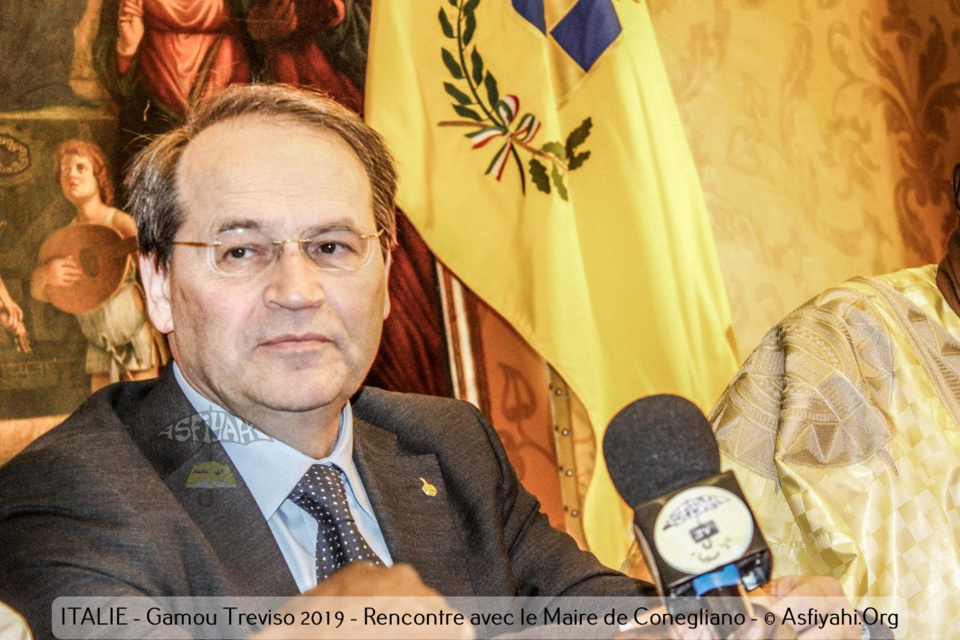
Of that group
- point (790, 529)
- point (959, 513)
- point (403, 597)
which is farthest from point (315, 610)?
point (959, 513)

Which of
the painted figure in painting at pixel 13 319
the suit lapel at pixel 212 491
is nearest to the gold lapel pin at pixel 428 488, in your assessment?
the suit lapel at pixel 212 491

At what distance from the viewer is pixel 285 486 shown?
1.55 metres

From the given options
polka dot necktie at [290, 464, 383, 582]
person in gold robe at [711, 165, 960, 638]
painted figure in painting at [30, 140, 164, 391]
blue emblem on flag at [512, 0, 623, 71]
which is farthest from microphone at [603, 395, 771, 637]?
blue emblem on flag at [512, 0, 623, 71]

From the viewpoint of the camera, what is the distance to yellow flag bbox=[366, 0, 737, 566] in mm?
2752

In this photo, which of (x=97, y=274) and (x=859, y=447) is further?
(x=97, y=274)

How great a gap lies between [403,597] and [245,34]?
1786 mm

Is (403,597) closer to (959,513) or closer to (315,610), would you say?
(315,610)

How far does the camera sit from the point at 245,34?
2.45m

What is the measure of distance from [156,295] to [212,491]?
39cm

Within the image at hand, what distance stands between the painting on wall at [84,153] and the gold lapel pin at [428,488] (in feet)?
2.75

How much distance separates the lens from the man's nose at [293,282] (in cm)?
154

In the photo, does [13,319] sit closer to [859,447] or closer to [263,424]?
[263,424]

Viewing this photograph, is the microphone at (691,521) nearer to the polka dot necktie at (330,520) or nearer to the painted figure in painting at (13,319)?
the polka dot necktie at (330,520)

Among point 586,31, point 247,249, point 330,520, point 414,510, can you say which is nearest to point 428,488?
point 414,510
